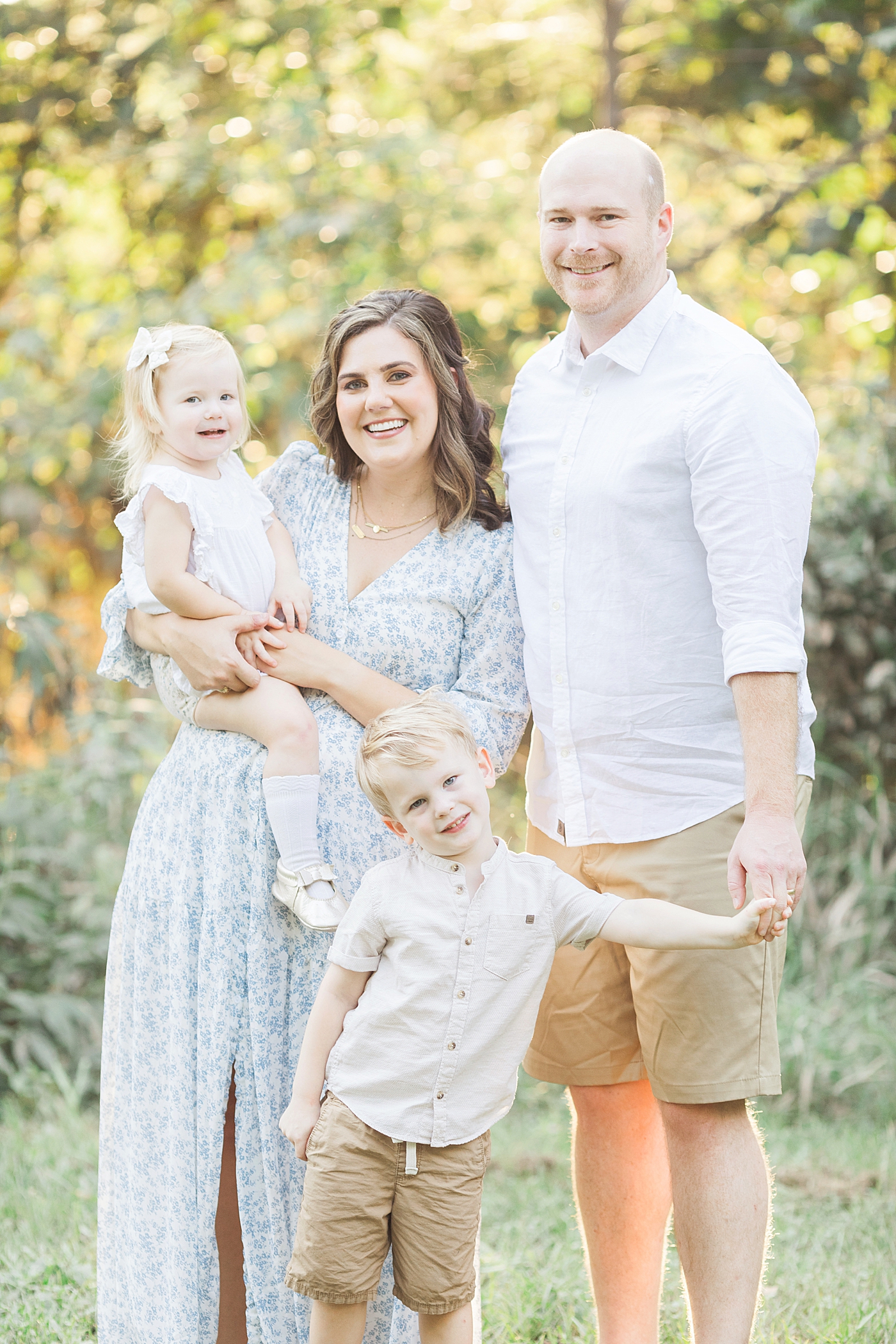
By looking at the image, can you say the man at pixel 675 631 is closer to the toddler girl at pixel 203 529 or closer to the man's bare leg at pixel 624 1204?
the man's bare leg at pixel 624 1204

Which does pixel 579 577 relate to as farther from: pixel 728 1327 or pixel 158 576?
pixel 728 1327

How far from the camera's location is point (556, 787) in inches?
89.2

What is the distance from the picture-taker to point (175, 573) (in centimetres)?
222

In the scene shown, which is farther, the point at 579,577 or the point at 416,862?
the point at 579,577

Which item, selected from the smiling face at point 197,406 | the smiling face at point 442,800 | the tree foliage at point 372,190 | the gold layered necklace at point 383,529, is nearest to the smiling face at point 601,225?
the gold layered necklace at point 383,529

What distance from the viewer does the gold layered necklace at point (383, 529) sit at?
2.31m

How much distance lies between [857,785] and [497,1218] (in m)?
2.10

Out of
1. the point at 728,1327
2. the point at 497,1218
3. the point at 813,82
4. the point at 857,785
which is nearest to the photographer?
the point at 728,1327

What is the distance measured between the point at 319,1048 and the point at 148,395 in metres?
1.18

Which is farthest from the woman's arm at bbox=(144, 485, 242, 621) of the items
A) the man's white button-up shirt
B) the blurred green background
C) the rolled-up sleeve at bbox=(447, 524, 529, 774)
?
the blurred green background

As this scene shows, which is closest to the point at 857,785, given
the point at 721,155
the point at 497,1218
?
the point at 497,1218

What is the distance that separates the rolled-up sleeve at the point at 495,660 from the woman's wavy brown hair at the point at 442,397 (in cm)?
10

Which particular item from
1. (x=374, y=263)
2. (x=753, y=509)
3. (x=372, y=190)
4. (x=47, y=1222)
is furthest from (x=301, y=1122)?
(x=372, y=190)

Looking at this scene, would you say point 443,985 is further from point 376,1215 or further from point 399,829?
point 376,1215
